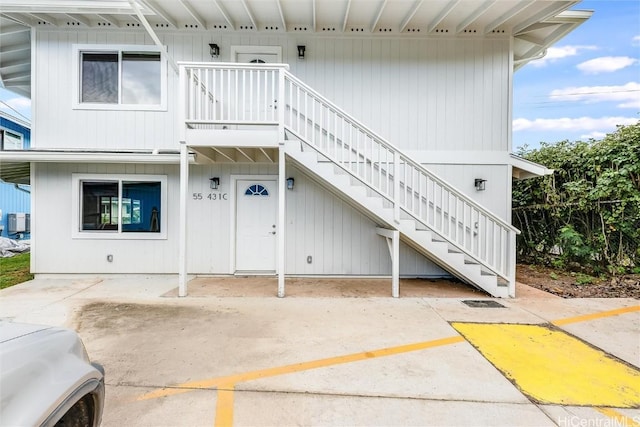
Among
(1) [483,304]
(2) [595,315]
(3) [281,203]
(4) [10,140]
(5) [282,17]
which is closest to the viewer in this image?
(2) [595,315]

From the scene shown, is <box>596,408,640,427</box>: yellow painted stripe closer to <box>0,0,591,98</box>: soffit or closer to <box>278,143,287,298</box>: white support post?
<box>278,143,287,298</box>: white support post

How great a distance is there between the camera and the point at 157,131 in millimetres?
6238

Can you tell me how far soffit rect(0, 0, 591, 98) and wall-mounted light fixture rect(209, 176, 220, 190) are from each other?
3.04 metres

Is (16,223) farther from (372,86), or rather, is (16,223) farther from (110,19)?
(372,86)

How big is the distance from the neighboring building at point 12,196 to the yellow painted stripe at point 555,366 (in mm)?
15328

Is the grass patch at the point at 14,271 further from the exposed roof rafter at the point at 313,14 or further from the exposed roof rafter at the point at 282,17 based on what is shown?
the exposed roof rafter at the point at 313,14

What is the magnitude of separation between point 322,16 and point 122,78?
4.23 meters

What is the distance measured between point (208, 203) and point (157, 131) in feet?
5.88

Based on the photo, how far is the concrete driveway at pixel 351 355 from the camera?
2.22m

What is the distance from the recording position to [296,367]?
2.80 metres

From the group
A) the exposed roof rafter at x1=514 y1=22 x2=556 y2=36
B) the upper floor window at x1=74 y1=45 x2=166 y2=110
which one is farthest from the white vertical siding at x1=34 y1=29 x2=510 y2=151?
the exposed roof rafter at x1=514 y1=22 x2=556 y2=36

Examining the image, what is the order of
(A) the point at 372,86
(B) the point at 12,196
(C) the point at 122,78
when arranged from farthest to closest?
(B) the point at 12,196 < (A) the point at 372,86 < (C) the point at 122,78

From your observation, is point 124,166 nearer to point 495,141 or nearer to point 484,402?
point 484,402

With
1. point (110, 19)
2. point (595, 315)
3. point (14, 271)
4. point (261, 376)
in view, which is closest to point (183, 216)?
point (261, 376)
